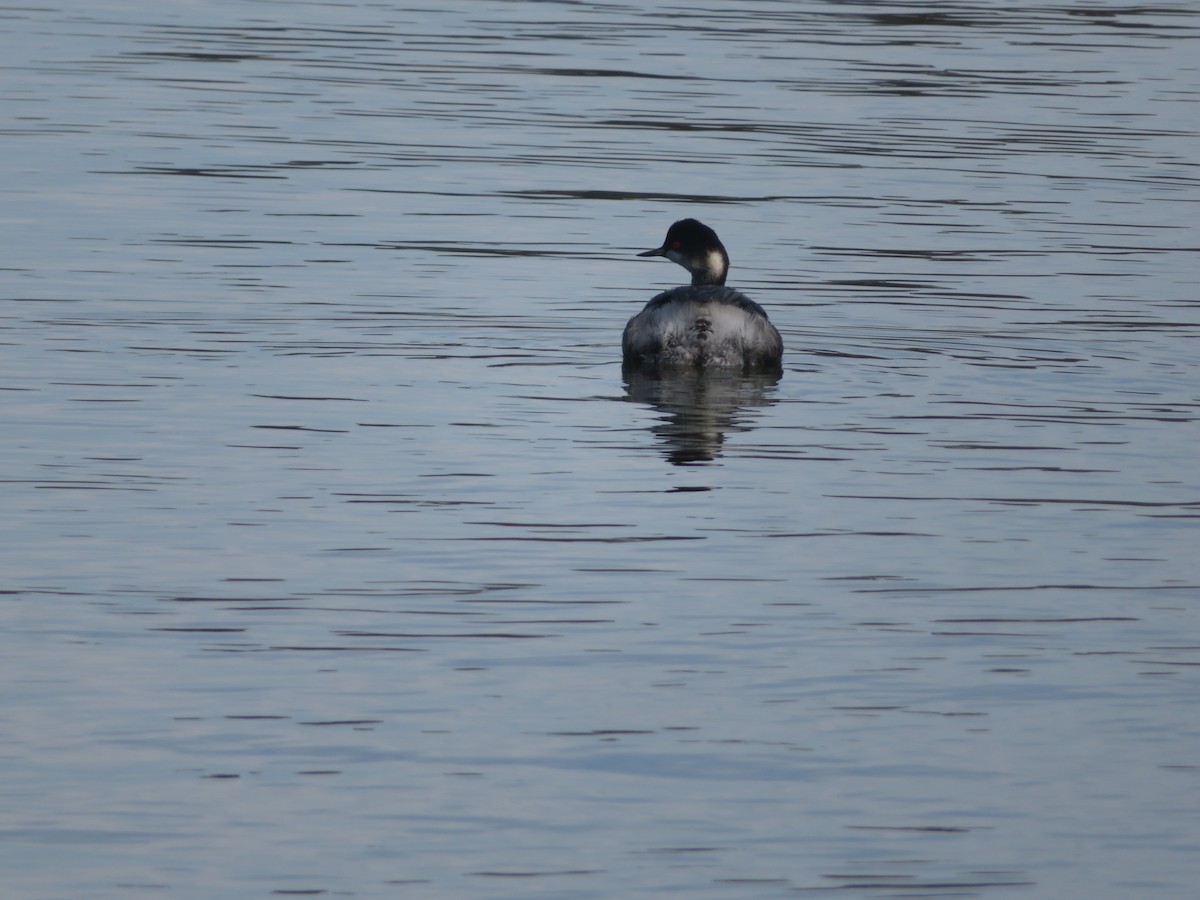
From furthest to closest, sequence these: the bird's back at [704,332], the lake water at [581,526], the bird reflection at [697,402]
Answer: the bird's back at [704,332] → the bird reflection at [697,402] → the lake water at [581,526]

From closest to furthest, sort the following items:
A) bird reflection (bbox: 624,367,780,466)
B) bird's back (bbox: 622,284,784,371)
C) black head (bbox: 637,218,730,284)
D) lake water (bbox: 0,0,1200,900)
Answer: lake water (bbox: 0,0,1200,900), bird reflection (bbox: 624,367,780,466), bird's back (bbox: 622,284,784,371), black head (bbox: 637,218,730,284)

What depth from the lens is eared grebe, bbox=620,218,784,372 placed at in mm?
16062

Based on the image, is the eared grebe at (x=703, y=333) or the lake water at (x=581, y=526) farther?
the eared grebe at (x=703, y=333)

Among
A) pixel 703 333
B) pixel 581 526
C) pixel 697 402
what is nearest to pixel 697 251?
pixel 703 333

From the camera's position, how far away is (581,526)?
12000 millimetres

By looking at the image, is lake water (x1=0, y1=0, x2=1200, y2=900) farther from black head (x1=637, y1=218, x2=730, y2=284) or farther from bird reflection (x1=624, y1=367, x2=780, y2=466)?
black head (x1=637, y1=218, x2=730, y2=284)

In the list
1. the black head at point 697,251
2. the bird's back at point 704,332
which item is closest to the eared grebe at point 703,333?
the bird's back at point 704,332

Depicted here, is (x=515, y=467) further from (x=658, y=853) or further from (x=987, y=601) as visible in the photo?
(x=658, y=853)

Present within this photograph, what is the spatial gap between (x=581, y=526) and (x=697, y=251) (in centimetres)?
618

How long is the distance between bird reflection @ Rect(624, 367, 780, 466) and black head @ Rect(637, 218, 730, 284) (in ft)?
5.15

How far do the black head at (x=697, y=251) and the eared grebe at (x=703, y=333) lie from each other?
1.39m

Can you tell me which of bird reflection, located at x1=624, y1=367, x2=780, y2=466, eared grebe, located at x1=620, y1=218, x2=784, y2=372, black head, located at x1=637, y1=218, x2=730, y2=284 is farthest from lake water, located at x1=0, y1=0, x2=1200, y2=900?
black head, located at x1=637, y1=218, x2=730, y2=284

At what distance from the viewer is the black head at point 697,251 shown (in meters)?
17.7

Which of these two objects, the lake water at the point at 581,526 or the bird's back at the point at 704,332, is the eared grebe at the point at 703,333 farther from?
the lake water at the point at 581,526
